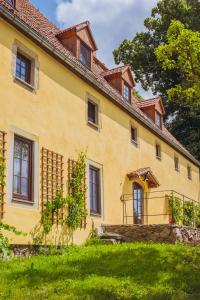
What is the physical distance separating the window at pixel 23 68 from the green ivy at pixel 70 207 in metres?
3.65

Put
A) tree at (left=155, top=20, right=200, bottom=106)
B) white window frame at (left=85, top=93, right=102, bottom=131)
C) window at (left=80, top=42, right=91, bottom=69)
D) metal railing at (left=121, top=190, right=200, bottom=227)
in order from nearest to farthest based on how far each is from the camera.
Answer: tree at (left=155, top=20, right=200, bottom=106), white window frame at (left=85, top=93, right=102, bottom=131), window at (left=80, top=42, right=91, bottom=69), metal railing at (left=121, top=190, right=200, bottom=227)

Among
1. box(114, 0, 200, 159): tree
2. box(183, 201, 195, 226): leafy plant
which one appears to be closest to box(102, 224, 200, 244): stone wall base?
box(183, 201, 195, 226): leafy plant

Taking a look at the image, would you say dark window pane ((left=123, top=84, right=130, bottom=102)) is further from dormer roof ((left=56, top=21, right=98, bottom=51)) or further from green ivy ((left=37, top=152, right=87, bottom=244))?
green ivy ((left=37, top=152, right=87, bottom=244))

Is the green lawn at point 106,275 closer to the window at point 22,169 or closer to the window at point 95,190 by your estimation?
the window at point 22,169

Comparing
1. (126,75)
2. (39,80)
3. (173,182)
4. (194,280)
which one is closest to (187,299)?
(194,280)

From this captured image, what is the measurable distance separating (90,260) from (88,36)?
35.0 feet

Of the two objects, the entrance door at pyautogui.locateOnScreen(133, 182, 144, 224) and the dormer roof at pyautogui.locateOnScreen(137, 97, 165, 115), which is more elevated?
the dormer roof at pyautogui.locateOnScreen(137, 97, 165, 115)

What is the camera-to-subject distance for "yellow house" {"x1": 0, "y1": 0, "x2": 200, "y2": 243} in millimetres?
13008

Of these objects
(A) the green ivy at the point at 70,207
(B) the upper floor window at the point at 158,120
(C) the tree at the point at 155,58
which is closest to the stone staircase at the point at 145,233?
(A) the green ivy at the point at 70,207

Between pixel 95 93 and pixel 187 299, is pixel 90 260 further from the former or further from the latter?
pixel 95 93

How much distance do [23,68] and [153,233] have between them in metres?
7.53

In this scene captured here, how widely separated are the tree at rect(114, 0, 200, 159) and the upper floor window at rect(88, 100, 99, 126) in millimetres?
20080

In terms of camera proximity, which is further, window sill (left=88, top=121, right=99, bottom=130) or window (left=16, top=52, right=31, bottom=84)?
window sill (left=88, top=121, right=99, bottom=130)

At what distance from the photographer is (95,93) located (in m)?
18.2
